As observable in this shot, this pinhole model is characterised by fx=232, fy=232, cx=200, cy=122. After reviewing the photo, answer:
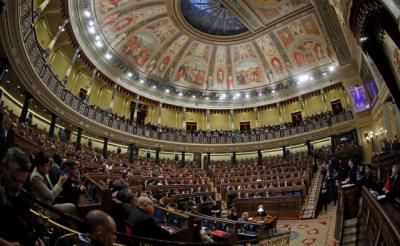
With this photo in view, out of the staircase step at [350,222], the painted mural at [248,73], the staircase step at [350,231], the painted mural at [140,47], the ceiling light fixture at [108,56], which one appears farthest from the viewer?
the painted mural at [248,73]

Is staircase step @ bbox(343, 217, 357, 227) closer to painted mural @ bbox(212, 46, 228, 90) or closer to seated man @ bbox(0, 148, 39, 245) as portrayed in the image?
seated man @ bbox(0, 148, 39, 245)

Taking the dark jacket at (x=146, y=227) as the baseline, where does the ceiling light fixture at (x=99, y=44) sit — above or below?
above

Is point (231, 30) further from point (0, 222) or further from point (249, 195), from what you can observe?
point (0, 222)

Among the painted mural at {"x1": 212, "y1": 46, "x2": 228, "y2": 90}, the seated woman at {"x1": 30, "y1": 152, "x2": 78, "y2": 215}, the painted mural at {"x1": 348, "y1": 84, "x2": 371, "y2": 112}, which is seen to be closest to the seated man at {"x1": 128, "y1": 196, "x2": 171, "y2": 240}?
the seated woman at {"x1": 30, "y1": 152, "x2": 78, "y2": 215}

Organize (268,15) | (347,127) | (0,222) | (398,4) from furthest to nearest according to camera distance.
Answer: (268,15) < (347,127) < (398,4) < (0,222)

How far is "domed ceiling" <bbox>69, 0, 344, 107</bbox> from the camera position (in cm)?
1748

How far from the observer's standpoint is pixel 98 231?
67.0 inches

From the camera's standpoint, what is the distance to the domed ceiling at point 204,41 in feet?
57.4

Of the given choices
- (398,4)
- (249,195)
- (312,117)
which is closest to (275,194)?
(249,195)

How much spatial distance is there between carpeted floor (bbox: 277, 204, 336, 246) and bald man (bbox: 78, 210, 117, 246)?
5.16m

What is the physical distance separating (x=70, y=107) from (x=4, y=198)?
46.5ft

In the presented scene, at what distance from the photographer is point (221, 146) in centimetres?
2239

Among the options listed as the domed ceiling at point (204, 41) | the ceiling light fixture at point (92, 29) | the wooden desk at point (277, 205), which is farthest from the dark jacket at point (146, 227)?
the ceiling light fixture at point (92, 29)

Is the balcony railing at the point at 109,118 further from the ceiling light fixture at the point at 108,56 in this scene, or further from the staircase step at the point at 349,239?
the staircase step at the point at 349,239
